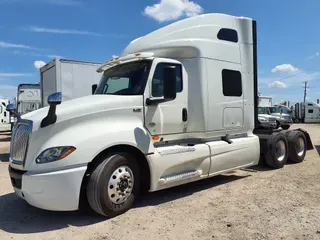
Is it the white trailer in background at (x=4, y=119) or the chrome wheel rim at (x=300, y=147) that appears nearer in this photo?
the chrome wheel rim at (x=300, y=147)

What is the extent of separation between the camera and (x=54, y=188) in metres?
4.54

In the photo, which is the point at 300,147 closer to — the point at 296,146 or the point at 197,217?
the point at 296,146

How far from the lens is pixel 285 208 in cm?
532

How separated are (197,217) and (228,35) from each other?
426cm

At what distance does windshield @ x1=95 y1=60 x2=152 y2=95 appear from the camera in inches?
227

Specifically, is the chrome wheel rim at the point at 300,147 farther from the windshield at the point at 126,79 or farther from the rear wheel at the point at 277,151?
the windshield at the point at 126,79

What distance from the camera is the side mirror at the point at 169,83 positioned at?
561 cm

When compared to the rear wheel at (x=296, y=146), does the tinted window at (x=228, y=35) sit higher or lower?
higher

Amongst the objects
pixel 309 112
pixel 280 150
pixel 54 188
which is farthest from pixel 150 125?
pixel 309 112

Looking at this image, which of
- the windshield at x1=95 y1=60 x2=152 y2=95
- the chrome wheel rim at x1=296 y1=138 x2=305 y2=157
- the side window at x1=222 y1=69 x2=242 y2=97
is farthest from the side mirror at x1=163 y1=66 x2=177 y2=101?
the chrome wheel rim at x1=296 y1=138 x2=305 y2=157

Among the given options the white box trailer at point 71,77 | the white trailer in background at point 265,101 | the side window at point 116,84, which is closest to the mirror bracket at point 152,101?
the side window at point 116,84

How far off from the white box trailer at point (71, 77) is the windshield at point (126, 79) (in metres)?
5.50

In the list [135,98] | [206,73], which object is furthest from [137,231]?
[206,73]

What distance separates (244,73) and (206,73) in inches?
58.7
